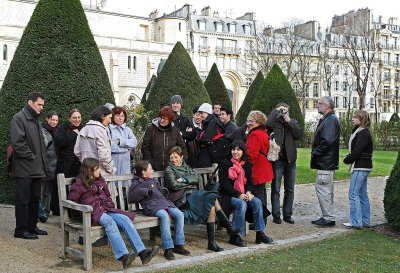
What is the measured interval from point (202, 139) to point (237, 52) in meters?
59.1

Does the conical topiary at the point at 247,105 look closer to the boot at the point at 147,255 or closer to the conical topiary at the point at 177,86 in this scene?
the conical topiary at the point at 177,86

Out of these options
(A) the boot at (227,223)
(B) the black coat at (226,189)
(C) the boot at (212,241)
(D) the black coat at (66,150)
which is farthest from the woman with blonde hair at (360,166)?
(D) the black coat at (66,150)

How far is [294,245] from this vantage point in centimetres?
682

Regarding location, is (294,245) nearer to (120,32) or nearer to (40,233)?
(40,233)

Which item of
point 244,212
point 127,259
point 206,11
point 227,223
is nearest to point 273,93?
point 244,212

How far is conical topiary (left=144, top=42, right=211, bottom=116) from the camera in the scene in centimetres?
1454

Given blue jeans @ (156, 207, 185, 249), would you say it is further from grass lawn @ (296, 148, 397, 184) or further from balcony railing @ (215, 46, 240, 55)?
balcony railing @ (215, 46, 240, 55)

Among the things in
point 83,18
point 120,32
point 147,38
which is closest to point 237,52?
point 147,38

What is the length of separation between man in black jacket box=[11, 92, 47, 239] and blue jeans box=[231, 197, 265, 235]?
2.72 metres

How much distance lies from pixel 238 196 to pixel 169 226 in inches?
49.8

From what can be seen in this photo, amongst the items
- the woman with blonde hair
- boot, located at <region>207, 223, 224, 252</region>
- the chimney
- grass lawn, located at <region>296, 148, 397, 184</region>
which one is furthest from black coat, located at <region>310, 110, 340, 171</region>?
the chimney

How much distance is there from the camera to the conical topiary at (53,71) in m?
9.21

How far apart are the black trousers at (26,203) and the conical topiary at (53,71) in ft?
8.18

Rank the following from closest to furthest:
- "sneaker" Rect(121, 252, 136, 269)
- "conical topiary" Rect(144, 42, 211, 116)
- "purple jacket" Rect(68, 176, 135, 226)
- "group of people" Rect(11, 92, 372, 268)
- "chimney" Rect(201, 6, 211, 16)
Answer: "sneaker" Rect(121, 252, 136, 269)
"purple jacket" Rect(68, 176, 135, 226)
"group of people" Rect(11, 92, 372, 268)
"conical topiary" Rect(144, 42, 211, 116)
"chimney" Rect(201, 6, 211, 16)
